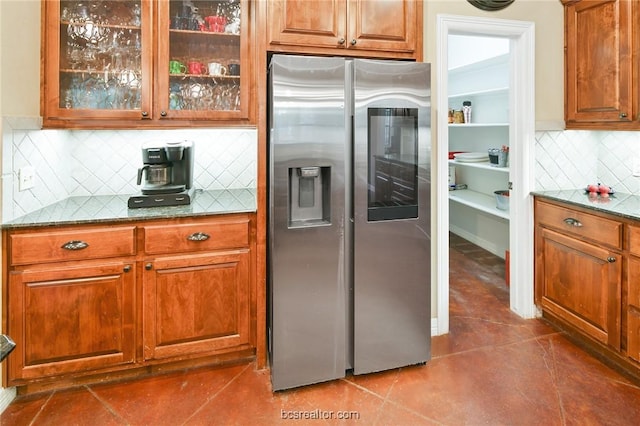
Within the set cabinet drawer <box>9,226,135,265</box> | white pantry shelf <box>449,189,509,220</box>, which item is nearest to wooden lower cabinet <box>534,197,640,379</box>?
white pantry shelf <box>449,189,509,220</box>

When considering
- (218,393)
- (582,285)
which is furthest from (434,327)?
(218,393)

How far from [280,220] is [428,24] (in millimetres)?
1587

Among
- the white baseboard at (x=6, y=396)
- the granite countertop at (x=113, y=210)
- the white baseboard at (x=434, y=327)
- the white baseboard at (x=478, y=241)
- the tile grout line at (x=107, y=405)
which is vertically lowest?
the tile grout line at (x=107, y=405)

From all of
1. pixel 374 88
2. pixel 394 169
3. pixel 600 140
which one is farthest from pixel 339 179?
pixel 600 140

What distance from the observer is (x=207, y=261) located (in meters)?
2.33

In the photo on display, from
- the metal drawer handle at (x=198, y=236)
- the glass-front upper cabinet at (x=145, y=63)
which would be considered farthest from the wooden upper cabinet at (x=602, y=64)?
the metal drawer handle at (x=198, y=236)

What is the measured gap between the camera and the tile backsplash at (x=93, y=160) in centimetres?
211

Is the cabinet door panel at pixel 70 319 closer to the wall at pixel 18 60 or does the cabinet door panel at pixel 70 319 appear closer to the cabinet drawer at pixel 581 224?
the wall at pixel 18 60

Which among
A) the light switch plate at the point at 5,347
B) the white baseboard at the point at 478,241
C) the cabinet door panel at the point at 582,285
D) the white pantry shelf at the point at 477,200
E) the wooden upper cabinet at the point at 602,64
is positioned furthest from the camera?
the white baseboard at the point at 478,241

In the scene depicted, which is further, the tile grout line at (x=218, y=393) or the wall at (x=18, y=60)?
the tile grout line at (x=218, y=393)

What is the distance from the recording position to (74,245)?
6.92ft

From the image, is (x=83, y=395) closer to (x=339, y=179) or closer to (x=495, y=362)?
(x=339, y=179)

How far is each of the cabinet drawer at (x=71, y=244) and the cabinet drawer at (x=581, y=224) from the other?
2.64m

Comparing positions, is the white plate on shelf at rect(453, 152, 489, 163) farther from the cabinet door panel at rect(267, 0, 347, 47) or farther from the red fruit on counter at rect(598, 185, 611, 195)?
the cabinet door panel at rect(267, 0, 347, 47)
